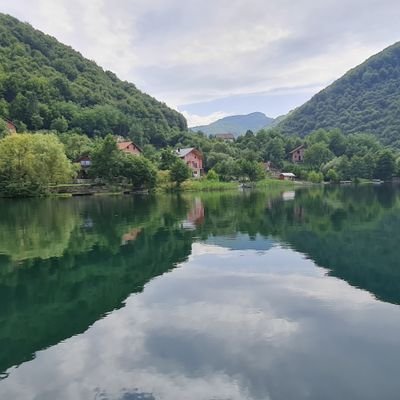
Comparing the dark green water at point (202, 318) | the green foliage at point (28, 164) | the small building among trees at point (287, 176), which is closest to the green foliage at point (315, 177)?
the small building among trees at point (287, 176)

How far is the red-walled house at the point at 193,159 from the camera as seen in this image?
335 ft

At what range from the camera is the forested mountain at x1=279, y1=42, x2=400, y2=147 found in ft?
534

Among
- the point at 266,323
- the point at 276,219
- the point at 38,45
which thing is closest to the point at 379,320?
the point at 266,323

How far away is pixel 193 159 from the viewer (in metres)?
105

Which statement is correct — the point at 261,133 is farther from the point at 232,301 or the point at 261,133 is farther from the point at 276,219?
the point at 232,301

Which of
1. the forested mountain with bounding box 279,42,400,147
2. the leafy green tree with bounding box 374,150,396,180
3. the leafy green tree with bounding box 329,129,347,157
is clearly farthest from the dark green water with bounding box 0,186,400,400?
the forested mountain with bounding box 279,42,400,147

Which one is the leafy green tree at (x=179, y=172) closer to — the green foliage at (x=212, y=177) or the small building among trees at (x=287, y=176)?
the green foliage at (x=212, y=177)

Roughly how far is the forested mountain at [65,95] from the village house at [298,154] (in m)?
36.4

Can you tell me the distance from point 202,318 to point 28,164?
5493 centimetres

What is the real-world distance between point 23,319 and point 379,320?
8861 millimetres

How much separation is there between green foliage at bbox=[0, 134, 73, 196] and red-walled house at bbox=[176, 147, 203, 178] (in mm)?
41937

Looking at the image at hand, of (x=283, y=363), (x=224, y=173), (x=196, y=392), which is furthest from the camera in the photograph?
(x=224, y=173)

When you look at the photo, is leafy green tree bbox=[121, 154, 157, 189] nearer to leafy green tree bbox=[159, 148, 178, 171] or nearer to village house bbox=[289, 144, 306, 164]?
leafy green tree bbox=[159, 148, 178, 171]

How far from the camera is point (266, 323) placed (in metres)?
10.8
